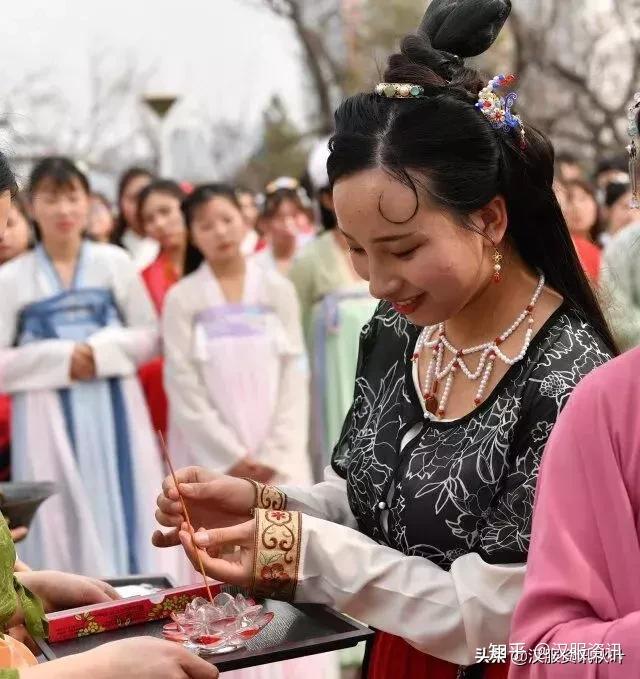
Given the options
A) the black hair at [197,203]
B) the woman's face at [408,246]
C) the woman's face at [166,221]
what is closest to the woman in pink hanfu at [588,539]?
the woman's face at [408,246]

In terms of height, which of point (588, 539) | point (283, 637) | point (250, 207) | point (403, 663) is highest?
point (250, 207)

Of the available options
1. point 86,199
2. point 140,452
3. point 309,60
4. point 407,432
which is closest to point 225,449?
point 140,452

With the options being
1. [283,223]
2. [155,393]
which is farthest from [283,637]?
[283,223]

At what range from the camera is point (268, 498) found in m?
1.93

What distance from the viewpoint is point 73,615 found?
1698mm

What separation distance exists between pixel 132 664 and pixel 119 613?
34cm

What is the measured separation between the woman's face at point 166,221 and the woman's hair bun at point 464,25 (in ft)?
13.8

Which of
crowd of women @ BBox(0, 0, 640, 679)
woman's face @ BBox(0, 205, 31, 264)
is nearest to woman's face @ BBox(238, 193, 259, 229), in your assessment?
woman's face @ BBox(0, 205, 31, 264)

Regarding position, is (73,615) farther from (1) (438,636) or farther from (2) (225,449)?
(2) (225,449)

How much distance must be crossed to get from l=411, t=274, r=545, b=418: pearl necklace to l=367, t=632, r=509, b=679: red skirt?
0.38m

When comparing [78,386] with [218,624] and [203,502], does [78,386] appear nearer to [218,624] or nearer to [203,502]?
[203,502]

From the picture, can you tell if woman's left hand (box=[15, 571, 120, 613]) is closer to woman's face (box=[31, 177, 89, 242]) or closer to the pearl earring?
the pearl earring

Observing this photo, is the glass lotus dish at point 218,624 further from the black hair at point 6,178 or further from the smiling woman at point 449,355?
the black hair at point 6,178

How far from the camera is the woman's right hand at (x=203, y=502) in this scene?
1848mm
